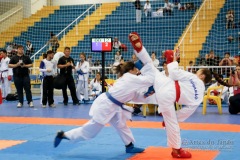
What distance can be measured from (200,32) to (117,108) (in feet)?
47.1

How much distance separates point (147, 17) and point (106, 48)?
30.2 feet

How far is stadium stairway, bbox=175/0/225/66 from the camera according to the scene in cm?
1825

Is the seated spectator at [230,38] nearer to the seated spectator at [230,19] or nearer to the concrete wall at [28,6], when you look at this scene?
the seated spectator at [230,19]

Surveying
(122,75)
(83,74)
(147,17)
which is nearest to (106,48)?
(83,74)

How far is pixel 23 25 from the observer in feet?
80.1

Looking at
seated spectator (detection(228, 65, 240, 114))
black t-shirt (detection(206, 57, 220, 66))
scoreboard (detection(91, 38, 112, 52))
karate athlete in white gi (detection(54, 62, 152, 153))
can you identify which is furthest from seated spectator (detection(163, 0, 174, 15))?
karate athlete in white gi (detection(54, 62, 152, 153))

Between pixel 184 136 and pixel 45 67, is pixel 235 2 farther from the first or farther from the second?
pixel 184 136

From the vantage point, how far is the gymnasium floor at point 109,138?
6.13m

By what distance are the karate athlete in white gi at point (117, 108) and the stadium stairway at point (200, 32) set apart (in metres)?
11.6

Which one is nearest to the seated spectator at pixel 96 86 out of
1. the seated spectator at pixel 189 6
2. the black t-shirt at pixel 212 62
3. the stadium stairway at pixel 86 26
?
the black t-shirt at pixel 212 62

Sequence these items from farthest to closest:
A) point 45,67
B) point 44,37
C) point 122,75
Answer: point 44,37 < point 45,67 < point 122,75

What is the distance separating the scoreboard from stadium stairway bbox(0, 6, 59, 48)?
37.4 ft

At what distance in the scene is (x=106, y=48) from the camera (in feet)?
42.8

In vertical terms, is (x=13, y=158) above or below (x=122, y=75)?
below
